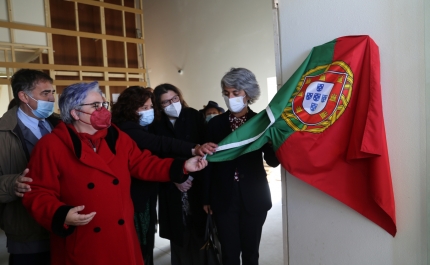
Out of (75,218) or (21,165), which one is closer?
(75,218)

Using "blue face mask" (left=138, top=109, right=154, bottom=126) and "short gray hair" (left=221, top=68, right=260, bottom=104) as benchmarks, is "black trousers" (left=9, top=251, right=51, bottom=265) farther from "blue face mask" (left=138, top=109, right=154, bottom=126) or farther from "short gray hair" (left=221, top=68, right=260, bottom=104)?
"short gray hair" (left=221, top=68, right=260, bottom=104)

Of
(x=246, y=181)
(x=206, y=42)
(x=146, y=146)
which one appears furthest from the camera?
(x=206, y=42)

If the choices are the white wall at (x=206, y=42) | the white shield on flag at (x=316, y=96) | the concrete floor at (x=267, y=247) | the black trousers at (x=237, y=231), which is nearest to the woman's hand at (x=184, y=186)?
the black trousers at (x=237, y=231)

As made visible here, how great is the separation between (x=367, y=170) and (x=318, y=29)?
0.77 m

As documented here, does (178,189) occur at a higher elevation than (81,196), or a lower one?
lower

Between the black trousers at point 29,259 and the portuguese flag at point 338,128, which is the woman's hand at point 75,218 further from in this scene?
the portuguese flag at point 338,128

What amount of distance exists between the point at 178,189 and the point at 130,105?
2.18ft

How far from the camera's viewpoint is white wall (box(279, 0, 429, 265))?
152 centimetres

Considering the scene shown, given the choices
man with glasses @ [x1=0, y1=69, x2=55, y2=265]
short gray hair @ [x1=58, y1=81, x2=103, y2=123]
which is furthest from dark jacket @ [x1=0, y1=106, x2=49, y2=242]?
short gray hair @ [x1=58, y1=81, x2=103, y2=123]

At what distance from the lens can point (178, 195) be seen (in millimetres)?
2375

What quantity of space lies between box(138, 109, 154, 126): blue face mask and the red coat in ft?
1.93

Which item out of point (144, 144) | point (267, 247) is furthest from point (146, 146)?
point (267, 247)

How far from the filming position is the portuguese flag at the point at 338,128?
1.54m

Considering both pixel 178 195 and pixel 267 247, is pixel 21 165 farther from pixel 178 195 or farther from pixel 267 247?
pixel 267 247
